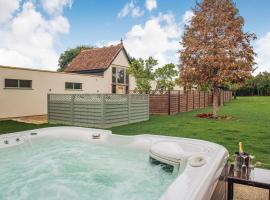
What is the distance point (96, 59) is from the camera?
772 inches

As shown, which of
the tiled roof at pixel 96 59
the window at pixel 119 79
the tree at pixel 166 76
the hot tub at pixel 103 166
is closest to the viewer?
the hot tub at pixel 103 166

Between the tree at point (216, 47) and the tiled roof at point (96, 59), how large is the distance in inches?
321

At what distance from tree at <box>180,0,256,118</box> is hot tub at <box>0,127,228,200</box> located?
7.14 meters

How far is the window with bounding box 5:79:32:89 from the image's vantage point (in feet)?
39.0

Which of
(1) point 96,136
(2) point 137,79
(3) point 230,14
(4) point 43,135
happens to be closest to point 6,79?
(2) point 137,79

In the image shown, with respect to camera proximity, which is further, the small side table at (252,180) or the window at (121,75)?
the window at (121,75)

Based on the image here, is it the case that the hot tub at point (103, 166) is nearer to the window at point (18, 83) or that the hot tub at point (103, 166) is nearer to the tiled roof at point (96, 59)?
the window at point (18, 83)

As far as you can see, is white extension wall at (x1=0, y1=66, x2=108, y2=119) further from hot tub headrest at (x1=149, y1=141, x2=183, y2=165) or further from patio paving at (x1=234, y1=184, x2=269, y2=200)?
patio paving at (x1=234, y1=184, x2=269, y2=200)

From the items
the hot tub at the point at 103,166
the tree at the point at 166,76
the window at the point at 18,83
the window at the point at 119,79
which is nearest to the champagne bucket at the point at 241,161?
the hot tub at the point at 103,166

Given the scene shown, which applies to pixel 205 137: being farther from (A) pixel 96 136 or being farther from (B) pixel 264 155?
(A) pixel 96 136

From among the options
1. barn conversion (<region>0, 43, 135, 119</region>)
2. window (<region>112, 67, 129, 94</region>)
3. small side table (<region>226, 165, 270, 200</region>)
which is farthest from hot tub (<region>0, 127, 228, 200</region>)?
window (<region>112, 67, 129, 94</region>)

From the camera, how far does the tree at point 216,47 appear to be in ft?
35.1

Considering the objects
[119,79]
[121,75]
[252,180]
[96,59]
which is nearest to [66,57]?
[96,59]

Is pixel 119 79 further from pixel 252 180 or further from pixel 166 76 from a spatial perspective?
pixel 252 180
